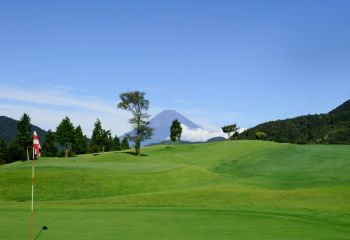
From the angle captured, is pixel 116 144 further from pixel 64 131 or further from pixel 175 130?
pixel 64 131

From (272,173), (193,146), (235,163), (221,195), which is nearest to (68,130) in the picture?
(193,146)

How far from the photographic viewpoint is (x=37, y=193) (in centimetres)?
4069

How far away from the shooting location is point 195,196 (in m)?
35.7

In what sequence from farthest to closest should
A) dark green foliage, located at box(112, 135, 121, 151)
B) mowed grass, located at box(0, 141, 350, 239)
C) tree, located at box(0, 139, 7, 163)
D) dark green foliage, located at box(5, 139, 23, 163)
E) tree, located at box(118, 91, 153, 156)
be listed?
dark green foliage, located at box(112, 135, 121, 151) < tree, located at box(0, 139, 7, 163) < dark green foliage, located at box(5, 139, 23, 163) < tree, located at box(118, 91, 153, 156) < mowed grass, located at box(0, 141, 350, 239)

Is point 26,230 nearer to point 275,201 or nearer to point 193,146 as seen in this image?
point 275,201

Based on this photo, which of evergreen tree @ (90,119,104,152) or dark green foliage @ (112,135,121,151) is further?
dark green foliage @ (112,135,121,151)

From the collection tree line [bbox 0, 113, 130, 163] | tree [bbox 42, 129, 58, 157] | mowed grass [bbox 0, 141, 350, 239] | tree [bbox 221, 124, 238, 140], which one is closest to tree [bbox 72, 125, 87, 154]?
tree line [bbox 0, 113, 130, 163]

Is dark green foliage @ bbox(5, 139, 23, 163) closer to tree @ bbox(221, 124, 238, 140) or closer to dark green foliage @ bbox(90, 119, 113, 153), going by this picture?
dark green foliage @ bbox(90, 119, 113, 153)

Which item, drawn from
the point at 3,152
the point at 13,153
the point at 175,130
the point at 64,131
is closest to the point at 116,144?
the point at 13,153

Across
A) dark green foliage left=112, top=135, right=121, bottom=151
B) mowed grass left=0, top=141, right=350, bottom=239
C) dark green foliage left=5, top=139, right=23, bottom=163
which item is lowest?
mowed grass left=0, top=141, right=350, bottom=239

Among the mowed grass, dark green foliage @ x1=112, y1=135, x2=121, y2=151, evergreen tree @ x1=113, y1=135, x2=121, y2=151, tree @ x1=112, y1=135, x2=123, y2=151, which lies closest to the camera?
the mowed grass

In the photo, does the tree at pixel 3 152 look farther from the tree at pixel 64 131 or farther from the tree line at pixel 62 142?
the tree at pixel 64 131

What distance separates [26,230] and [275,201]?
20.4 meters

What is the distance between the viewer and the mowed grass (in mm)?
16516
